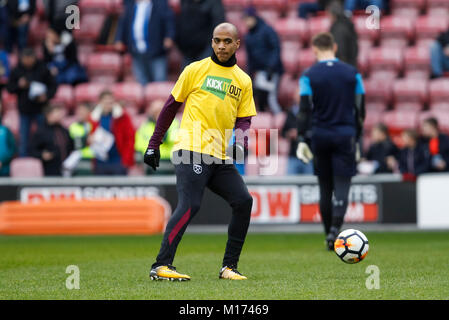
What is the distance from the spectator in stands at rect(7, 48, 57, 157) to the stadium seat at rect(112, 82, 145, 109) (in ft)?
5.18

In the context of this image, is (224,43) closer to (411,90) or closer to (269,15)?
(411,90)

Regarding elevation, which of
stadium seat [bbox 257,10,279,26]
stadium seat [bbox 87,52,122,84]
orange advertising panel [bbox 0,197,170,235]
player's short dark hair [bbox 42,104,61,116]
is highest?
stadium seat [bbox 257,10,279,26]

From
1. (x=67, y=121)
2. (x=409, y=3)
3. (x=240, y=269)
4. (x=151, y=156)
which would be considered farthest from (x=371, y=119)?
(x=151, y=156)

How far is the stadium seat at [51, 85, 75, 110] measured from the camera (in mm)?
17359

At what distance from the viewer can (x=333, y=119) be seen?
9.98m

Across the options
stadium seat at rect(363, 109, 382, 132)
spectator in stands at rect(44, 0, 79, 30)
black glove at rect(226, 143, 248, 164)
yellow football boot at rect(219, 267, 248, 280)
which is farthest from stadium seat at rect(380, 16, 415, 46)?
yellow football boot at rect(219, 267, 248, 280)

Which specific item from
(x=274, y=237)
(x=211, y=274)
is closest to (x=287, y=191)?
(x=274, y=237)

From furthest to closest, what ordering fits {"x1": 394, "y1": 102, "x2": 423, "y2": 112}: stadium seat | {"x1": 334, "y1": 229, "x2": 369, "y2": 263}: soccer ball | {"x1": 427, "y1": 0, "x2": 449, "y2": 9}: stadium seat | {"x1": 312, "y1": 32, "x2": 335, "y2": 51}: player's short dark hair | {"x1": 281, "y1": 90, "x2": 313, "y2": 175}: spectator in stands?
{"x1": 427, "y1": 0, "x2": 449, "y2": 9}: stadium seat, {"x1": 394, "y1": 102, "x2": 423, "y2": 112}: stadium seat, {"x1": 281, "y1": 90, "x2": 313, "y2": 175}: spectator in stands, {"x1": 312, "y1": 32, "x2": 335, "y2": 51}: player's short dark hair, {"x1": 334, "y1": 229, "x2": 369, "y2": 263}: soccer ball

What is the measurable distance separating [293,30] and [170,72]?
2630 mm

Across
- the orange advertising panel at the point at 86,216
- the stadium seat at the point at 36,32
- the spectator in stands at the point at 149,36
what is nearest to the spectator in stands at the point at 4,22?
the stadium seat at the point at 36,32

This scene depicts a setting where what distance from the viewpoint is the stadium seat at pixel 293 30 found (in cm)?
1812

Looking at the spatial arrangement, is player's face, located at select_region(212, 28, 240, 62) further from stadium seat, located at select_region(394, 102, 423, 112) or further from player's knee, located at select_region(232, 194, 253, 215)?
stadium seat, located at select_region(394, 102, 423, 112)
